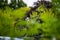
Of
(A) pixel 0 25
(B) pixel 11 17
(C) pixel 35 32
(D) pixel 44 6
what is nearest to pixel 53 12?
(D) pixel 44 6

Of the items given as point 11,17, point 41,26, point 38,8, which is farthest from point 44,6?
point 11,17

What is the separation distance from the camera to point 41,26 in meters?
1.29

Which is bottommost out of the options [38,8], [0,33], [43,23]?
[0,33]

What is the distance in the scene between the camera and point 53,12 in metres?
1.28

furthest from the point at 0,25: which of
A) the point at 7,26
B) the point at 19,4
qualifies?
the point at 19,4

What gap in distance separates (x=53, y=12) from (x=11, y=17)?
1.25 feet

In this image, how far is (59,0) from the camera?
1271 mm

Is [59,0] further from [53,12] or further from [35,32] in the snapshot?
[35,32]

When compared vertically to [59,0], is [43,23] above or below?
below

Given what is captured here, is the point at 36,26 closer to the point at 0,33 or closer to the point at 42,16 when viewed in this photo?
the point at 42,16

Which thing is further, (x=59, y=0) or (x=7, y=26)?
(x=7, y=26)

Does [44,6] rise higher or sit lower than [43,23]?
higher

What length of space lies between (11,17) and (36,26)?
249 millimetres

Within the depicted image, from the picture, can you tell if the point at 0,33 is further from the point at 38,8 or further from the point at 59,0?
the point at 59,0
